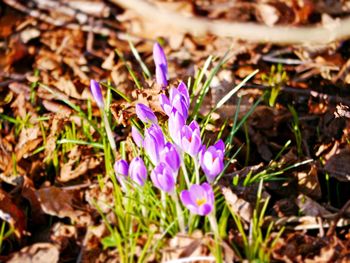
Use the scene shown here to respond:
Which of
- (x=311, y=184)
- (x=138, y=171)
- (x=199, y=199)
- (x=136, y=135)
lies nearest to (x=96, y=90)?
(x=136, y=135)

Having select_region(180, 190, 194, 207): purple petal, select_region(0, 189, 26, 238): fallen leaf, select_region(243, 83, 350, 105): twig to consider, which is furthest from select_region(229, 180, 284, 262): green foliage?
select_region(0, 189, 26, 238): fallen leaf

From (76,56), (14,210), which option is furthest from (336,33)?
(14,210)

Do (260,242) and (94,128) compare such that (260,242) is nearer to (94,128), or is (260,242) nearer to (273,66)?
(94,128)

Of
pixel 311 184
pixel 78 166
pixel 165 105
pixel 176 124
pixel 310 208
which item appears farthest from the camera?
pixel 78 166

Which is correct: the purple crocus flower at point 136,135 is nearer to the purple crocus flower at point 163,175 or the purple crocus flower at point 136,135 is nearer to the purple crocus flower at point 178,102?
the purple crocus flower at point 178,102

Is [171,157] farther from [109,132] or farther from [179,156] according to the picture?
[109,132]

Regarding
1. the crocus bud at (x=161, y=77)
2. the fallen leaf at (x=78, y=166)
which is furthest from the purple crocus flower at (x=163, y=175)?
the fallen leaf at (x=78, y=166)
